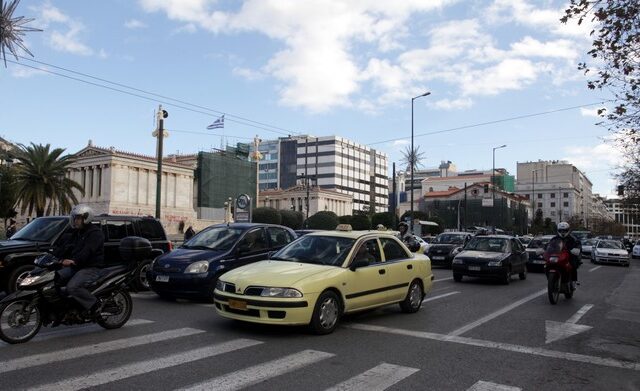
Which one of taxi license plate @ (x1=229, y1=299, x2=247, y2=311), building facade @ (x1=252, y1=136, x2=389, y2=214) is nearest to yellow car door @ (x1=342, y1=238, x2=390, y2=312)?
taxi license plate @ (x1=229, y1=299, x2=247, y2=311)

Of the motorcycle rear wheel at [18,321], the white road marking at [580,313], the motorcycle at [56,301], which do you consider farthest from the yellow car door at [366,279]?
the motorcycle rear wheel at [18,321]

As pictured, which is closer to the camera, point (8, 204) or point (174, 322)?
point (174, 322)

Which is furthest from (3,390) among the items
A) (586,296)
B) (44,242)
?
(586,296)

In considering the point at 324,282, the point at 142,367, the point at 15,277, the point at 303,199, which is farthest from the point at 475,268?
the point at 303,199

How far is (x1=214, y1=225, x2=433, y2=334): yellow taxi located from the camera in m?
7.15

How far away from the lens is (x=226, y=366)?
573 centimetres

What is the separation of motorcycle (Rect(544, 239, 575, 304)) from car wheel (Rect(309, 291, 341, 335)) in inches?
237

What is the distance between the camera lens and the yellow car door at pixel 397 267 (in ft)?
29.9

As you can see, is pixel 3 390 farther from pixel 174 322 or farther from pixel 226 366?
pixel 174 322

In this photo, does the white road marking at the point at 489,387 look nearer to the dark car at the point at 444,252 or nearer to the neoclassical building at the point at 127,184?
the dark car at the point at 444,252

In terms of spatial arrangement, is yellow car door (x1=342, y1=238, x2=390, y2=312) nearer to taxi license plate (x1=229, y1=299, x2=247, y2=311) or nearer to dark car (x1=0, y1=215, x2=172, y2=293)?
taxi license plate (x1=229, y1=299, x2=247, y2=311)

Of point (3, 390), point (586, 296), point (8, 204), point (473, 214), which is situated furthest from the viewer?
point (473, 214)

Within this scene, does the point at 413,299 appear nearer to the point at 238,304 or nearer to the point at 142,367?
the point at 238,304

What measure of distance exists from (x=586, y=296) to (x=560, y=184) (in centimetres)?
14382
